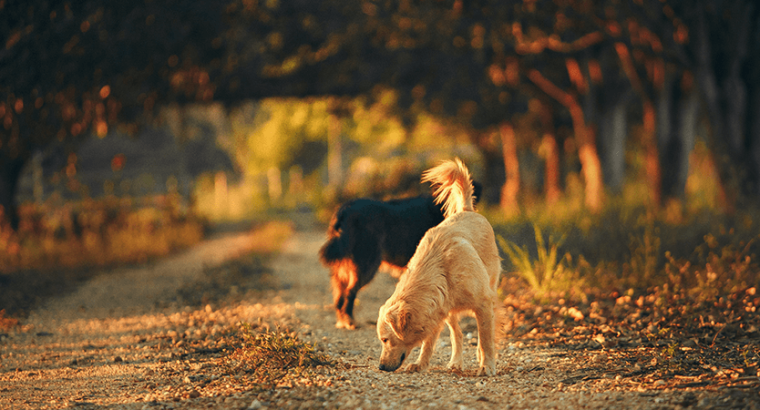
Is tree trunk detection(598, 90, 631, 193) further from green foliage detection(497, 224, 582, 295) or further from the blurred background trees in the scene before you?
green foliage detection(497, 224, 582, 295)

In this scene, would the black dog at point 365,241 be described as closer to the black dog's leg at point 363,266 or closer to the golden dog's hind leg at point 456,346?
the black dog's leg at point 363,266

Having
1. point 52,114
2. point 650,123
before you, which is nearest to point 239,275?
point 52,114

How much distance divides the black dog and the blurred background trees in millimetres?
5147

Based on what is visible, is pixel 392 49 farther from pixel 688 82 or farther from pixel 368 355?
pixel 368 355

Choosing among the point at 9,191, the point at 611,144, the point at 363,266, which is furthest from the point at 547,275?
the point at 9,191

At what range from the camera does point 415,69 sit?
14281 millimetres

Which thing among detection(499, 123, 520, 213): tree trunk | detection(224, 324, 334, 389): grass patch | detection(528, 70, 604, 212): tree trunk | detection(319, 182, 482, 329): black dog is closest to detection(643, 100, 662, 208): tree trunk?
detection(528, 70, 604, 212): tree trunk

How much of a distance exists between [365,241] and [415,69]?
9.40m

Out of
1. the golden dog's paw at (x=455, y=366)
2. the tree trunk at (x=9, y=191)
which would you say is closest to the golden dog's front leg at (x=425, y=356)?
the golden dog's paw at (x=455, y=366)

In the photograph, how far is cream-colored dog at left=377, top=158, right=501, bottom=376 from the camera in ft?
12.2

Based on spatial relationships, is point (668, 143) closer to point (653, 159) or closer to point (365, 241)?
point (653, 159)

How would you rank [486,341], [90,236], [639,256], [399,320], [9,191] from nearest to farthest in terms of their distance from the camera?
[399,320]
[486,341]
[639,256]
[9,191]
[90,236]

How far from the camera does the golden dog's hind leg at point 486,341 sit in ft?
13.3

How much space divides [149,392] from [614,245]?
20.6ft
